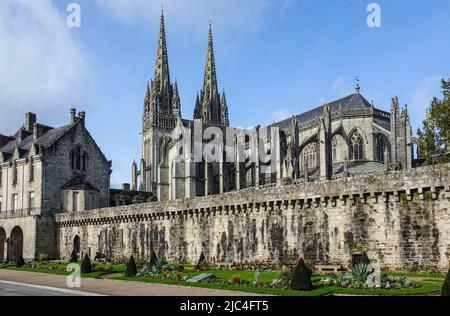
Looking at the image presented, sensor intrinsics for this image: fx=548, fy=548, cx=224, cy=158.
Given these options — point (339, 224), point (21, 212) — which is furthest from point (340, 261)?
point (21, 212)

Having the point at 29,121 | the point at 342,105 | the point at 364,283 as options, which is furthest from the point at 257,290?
the point at 29,121

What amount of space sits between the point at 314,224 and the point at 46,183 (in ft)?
114

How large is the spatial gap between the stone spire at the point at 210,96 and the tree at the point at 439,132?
8467 cm

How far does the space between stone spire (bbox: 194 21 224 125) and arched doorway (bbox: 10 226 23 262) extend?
67.5m

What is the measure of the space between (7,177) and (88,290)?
4109 cm

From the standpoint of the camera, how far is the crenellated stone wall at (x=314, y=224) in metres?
26.5

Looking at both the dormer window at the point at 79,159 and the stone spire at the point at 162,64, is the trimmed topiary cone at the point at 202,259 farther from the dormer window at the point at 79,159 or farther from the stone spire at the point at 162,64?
the stone spire at the point at 162,64

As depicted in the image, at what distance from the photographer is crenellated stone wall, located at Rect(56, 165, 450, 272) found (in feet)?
86.9

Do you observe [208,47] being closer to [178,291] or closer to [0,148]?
[0,148]

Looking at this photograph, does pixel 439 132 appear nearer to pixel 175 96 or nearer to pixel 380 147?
pixel 380 147

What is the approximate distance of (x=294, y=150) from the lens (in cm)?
5934

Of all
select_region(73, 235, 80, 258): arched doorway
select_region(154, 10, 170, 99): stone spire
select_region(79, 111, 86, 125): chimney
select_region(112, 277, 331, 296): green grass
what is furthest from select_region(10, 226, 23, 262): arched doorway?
select_region(154, 10, 170, 99): stone spire

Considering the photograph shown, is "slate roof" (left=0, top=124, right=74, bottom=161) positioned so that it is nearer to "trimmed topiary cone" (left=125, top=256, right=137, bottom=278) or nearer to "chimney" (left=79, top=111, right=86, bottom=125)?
"chimney" (left=79, top=111, right=86, bottom=125)

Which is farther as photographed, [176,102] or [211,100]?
[211,100]
